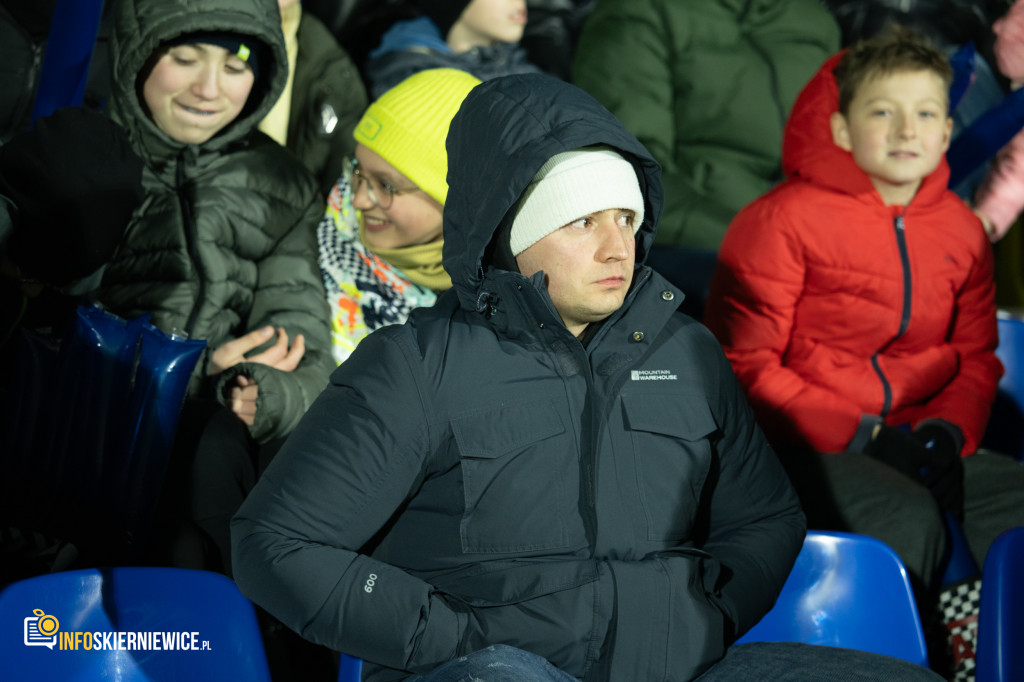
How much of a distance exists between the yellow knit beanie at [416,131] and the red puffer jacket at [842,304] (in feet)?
2.37

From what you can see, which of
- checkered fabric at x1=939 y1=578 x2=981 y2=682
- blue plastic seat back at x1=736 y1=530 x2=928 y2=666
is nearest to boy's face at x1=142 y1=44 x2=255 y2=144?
blue plastic seat back at x1=736 y1=530 x2=928 y2=666

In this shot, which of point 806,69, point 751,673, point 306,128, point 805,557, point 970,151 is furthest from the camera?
point 806,69

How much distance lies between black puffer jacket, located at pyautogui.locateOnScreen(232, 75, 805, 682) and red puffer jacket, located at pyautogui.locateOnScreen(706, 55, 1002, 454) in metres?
0.78

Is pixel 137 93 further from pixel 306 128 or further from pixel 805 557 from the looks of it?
pixel 805 557

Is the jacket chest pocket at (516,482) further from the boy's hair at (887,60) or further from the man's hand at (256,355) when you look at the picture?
the boy's hair at (887,60)

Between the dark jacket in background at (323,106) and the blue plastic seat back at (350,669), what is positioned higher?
the dark jacket in background at (323,106)

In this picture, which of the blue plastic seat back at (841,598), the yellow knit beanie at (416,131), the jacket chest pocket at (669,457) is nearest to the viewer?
the jacket chest pocket at (669,457)

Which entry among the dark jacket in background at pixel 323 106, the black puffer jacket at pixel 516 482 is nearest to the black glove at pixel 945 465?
the black puffer jacket at pixel 516 482

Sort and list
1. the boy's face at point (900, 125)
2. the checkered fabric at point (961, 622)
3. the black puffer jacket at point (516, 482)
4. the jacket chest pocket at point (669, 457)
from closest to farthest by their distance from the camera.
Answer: the black puffer jacket at point (516, 482)
the jacket chest pocket at point (669, 457)
the checkered fabric at point (961, 622)
the boy's face at point (900, 125)

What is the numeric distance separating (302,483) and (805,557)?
84 cm

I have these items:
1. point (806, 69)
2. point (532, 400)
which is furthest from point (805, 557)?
point (806, 69)

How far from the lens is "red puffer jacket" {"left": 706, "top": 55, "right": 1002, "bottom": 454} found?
2.41 m

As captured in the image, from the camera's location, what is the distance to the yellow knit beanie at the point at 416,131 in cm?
233

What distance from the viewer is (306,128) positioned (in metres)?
2.98
